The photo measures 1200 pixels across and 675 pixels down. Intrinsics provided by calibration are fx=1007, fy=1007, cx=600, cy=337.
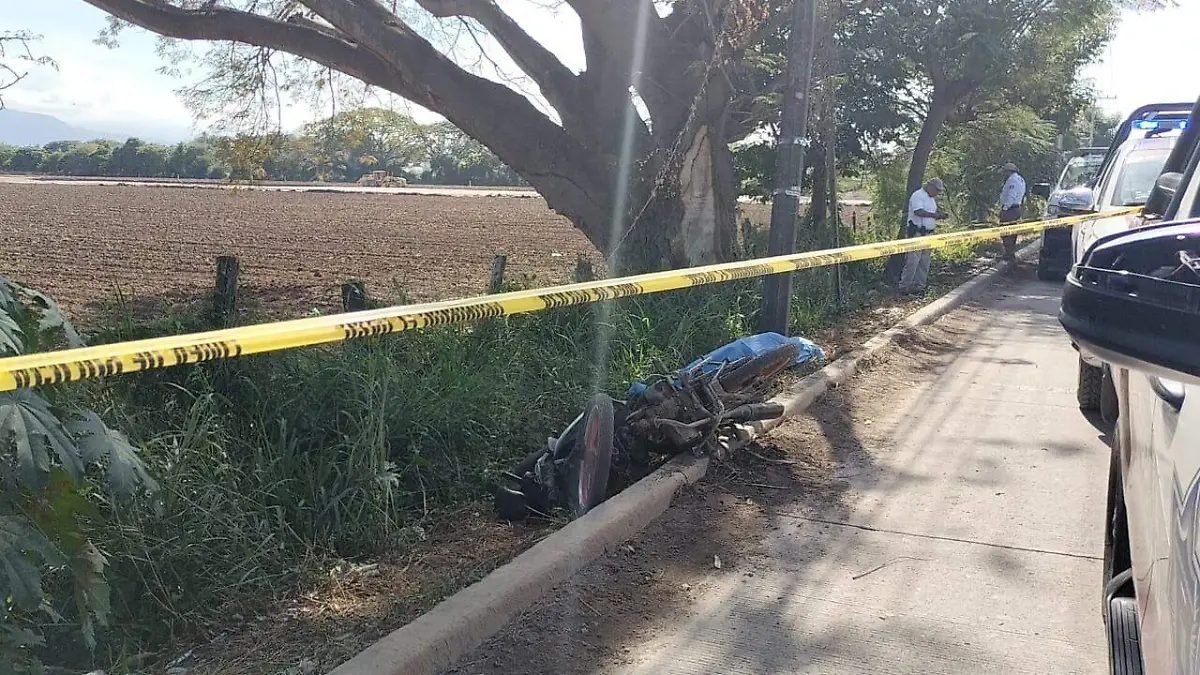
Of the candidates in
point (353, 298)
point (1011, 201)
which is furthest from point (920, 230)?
point (353, 298)

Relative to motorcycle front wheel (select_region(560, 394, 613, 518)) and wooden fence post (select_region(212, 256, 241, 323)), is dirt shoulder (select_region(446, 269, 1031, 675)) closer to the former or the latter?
motorcycle front wheel (select_region(560, 394, 613, 518))

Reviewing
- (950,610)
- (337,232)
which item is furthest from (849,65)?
(337,232)

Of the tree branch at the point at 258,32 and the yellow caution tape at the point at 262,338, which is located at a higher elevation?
the tree branch at the point at 258,32

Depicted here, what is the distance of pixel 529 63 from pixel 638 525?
7.38m

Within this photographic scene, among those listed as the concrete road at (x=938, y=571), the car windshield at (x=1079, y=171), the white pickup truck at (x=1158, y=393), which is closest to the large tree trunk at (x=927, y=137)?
the car windshield at (x=1079, y=171)

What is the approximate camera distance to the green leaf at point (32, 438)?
237cm

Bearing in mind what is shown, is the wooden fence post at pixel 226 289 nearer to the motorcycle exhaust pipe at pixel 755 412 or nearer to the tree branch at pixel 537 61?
the motorcycle exhaust pipe at pixel 755 412

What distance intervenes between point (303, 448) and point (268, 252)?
18752 millimetres

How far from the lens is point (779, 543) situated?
A: 4.50 metres

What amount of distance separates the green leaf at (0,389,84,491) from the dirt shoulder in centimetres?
139

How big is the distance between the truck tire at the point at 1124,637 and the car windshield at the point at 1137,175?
8079 mm

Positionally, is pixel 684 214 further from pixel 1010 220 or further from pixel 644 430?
pixel 1010 220

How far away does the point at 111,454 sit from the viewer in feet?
8.68

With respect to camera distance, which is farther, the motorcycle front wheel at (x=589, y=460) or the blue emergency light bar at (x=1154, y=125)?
the blue emergency light bar at (x=1154, y=125)
